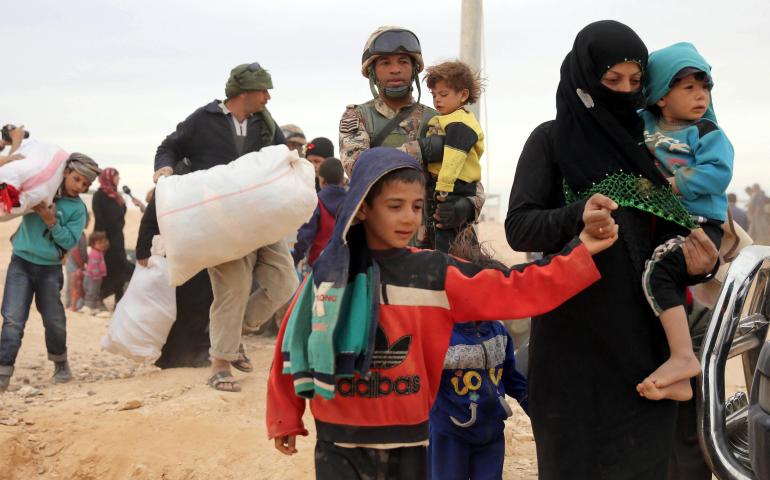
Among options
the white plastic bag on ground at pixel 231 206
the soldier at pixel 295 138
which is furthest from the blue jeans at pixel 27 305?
the soldier at pixel 295 138

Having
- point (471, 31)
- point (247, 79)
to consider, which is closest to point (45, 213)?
point (247, 79)

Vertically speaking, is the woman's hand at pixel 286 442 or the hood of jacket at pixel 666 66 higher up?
the hood of jacket at pixel 666 66

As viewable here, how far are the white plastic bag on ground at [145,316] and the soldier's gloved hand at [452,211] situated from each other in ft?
8.73

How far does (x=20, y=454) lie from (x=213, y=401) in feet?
3.55

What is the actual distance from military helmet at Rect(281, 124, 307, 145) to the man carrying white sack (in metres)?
2.13

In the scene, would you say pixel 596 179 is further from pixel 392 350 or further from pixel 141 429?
pixel 141 429

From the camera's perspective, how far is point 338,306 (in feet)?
6.03

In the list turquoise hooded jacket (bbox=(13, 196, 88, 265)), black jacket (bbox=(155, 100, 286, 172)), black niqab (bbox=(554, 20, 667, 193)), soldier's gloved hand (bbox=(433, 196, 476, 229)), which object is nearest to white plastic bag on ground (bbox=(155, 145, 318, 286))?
black jacket (bbox=(155, 100, 286, 172))

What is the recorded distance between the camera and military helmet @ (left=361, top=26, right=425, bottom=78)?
3.42 m

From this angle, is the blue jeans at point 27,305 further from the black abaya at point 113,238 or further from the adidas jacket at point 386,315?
the adidas jacket at point 386,315

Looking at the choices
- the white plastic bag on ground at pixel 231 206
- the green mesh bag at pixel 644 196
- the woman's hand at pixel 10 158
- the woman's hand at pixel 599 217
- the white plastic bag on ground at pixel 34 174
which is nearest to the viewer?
the woman's hand at pixel 599 217

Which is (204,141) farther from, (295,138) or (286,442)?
(286,442)

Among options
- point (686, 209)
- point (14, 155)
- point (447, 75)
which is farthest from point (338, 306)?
point (14, 155)

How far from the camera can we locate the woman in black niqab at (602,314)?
184 centimetres
